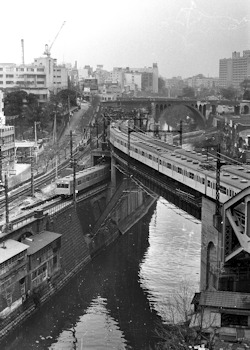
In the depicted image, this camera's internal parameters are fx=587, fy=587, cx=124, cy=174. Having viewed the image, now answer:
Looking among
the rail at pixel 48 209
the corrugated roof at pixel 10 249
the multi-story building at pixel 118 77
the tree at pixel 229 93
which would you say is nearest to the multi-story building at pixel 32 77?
the tree at pixel 229 93

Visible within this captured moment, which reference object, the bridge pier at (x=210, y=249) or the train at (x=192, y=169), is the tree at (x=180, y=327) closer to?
the bridge pier at (x=210, y=249)

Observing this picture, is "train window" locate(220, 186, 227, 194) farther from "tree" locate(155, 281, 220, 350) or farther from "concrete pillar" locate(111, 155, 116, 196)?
"concrete pillar" locate(111, 155, 116, 196)

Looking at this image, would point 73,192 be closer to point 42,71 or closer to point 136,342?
point 136,342

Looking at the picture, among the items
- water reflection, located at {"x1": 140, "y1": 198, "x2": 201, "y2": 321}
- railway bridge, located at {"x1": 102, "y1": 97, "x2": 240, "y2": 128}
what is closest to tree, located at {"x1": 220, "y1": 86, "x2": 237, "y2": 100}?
railway bridge, located at {"x1": 102, "y1": 97, "x2": 240, "y2": 128}

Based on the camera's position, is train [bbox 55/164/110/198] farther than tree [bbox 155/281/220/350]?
Yes

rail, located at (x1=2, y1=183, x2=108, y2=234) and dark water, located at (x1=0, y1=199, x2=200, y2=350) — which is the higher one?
rail, located at (x1=2, y1=183, x2=108, y2=234)

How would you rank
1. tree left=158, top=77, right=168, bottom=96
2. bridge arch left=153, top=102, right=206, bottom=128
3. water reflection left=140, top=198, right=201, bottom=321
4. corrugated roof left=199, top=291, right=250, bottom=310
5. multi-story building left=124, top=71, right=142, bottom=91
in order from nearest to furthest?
1. corrugated roof left=199, top=291, right=250, bottom=310
2. water reflection left=140, top=198, right=201, bottom=321
3. bridge arch left=153, top=102, right=206, bottom=128
4. tree left=158, top=77, right=168, bottom=96
5. multi-story building left=124, top=71, right=142, bottom=91
